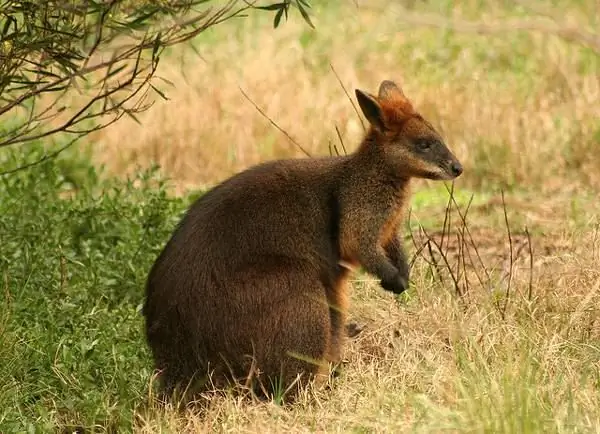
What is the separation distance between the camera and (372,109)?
248 inches

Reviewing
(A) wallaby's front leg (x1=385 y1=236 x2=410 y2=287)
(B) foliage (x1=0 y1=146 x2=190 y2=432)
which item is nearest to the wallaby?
(A) wallaby's front leg (x1=385 y1=236 x2=410 y2=287)

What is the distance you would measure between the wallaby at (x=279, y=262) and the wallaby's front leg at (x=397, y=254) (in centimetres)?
15

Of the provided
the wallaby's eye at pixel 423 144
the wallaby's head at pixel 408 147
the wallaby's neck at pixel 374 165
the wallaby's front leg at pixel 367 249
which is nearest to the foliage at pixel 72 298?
the wallaby's front leg at pixel 367 249

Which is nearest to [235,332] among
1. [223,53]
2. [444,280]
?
[444,280]

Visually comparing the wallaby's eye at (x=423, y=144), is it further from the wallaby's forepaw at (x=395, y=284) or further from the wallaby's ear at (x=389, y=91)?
the wallaby's forepaw at (x=395, y=284)

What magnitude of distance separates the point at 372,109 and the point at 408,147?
244 mm

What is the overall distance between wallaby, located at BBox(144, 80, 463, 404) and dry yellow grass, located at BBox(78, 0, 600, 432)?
0.23m

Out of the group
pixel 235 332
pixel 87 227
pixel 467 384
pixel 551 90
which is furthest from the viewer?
pixel 551 90

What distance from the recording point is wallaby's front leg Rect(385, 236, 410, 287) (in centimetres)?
643

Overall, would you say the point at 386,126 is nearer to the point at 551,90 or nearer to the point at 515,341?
the point at 515,341

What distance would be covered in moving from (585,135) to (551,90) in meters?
1.53

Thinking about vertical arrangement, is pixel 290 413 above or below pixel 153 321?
below

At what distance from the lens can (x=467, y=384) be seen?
5.29 metres

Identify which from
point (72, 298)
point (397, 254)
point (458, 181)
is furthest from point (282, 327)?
point (458, 181)
